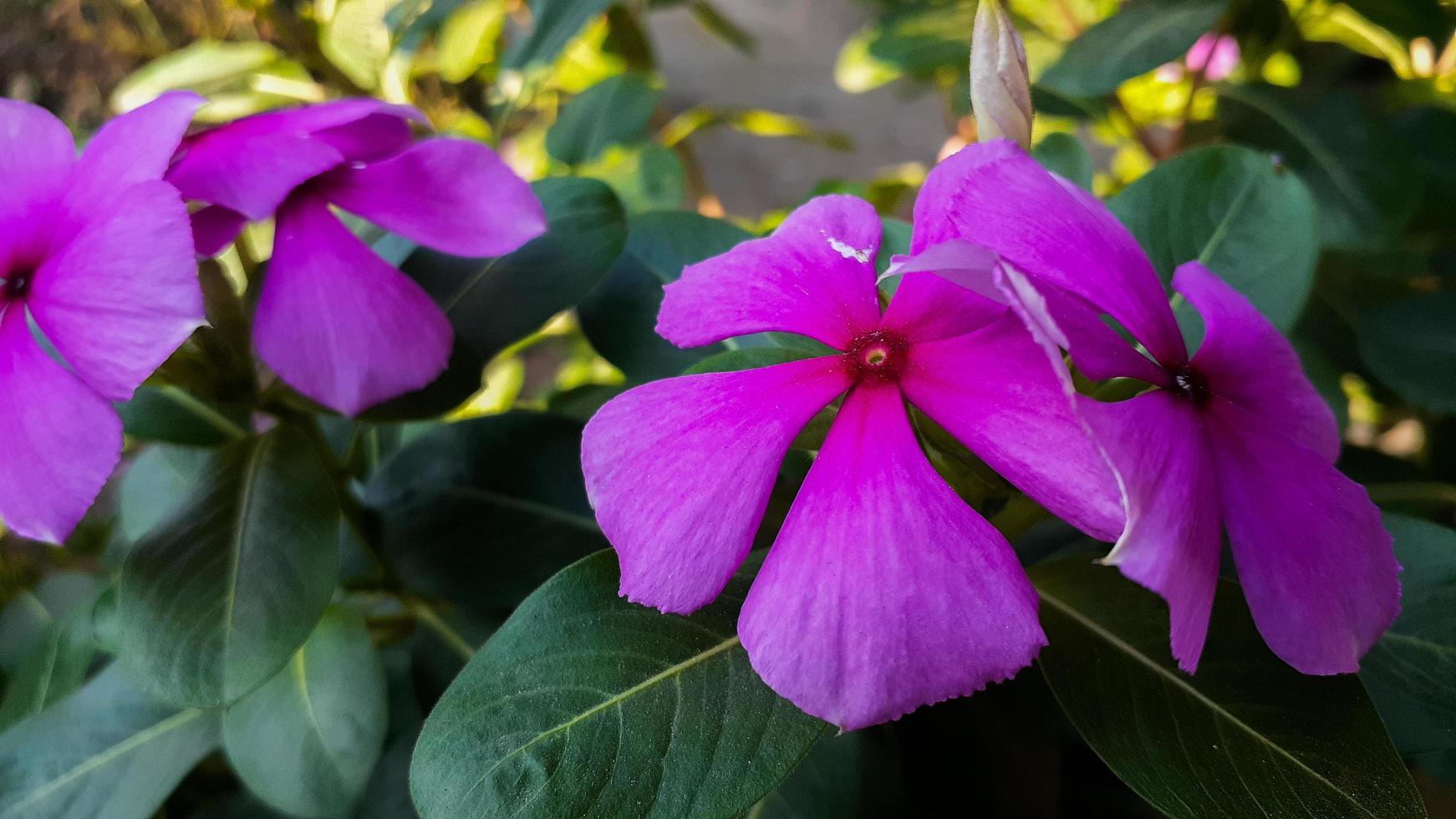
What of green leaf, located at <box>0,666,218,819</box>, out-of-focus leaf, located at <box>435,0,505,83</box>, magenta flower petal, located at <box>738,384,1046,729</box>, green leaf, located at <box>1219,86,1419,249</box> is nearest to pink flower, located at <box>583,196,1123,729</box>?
magenta flower petal, located at <box>738,384,1046,729</box>

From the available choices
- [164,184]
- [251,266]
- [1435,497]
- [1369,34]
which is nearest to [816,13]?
[1369,34]

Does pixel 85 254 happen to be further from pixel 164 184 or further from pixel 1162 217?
pixel 1162 217

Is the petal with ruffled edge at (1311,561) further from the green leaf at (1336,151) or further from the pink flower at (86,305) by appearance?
the green leaf at (1336,151)

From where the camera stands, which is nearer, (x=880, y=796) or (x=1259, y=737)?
(x=1259, y=737)

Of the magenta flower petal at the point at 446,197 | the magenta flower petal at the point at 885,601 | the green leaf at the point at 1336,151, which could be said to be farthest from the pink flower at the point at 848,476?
the green leaf at the point at 1336,151

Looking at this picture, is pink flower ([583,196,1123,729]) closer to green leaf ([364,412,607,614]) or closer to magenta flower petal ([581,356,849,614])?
magenta flower petal ([581,356,849,614])

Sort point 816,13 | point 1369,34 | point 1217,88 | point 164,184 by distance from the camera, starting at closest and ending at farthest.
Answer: point 164,184, point 1217,88, point 1369,34, point 816,13
